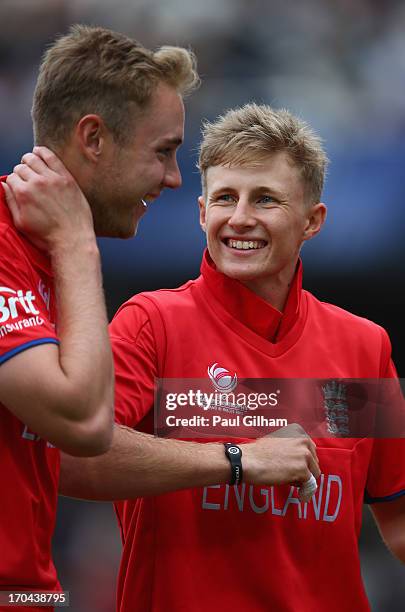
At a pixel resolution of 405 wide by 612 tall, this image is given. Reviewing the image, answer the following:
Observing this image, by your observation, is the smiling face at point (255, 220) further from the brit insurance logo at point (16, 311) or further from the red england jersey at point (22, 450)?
the brit insurance logo at point (16, 311)

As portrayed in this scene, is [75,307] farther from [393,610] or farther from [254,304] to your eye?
[393,610]

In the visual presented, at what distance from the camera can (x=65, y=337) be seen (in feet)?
6.95

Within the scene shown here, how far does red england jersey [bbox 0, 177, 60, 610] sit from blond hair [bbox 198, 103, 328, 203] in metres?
0.94

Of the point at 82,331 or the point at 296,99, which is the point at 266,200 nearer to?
the point at 82,331

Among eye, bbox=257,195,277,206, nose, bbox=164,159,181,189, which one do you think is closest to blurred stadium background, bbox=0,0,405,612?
eye, bbox=257,195,277,206

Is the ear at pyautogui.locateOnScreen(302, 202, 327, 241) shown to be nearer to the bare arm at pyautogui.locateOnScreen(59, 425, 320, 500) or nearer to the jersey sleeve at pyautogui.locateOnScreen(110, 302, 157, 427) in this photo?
the jersey sleeve at pyautogui.locateOnScreen(110, 302, 157, 427)

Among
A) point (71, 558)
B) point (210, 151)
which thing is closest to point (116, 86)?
point (210, 151)

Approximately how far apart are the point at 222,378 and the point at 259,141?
2.34ft

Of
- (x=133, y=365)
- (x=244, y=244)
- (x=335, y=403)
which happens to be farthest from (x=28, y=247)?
(x=335, y=403)

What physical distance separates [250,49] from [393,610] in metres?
3.82

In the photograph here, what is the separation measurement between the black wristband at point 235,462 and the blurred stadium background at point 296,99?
3.76m

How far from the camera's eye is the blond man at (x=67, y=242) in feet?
6.77

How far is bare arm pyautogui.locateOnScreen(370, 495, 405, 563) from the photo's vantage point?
10.6 feet

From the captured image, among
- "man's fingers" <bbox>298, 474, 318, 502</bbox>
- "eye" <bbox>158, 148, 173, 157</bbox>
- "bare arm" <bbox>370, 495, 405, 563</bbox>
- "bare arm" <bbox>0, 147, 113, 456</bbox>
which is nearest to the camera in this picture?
"bare arm" <bbox>0, 147, 113, 456</bbox>
